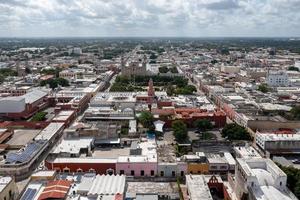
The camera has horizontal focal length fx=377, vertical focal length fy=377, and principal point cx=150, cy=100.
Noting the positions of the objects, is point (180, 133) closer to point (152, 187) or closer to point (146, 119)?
point (146, 119)

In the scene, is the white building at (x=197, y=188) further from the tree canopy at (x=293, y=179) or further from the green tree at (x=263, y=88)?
the green tree at (x=263, y=88)

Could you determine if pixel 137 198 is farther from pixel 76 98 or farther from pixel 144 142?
pixel 76 98

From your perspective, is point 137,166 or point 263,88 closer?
point 137,166

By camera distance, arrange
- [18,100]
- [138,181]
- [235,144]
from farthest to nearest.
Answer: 1. [18,100]
2. [235,144]
3. [138,181]

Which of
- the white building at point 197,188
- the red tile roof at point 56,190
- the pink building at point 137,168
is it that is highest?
the red tile roof at point 56,190

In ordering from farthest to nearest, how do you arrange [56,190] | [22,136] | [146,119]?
[146,119] → [22,136] → [56,190]

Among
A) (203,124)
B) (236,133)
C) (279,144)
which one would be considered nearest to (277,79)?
(203,124)

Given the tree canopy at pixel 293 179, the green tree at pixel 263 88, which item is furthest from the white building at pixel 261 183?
the green tree at pixel 263 88

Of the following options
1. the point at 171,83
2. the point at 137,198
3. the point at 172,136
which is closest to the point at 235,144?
the point at 172,136
